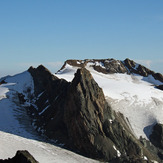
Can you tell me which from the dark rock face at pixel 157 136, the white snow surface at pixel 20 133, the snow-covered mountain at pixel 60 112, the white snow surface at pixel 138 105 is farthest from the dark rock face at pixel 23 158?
the dark rock face at pixel 157 136

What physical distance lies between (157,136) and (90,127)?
49.1 ft

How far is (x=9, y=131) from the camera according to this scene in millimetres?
42188

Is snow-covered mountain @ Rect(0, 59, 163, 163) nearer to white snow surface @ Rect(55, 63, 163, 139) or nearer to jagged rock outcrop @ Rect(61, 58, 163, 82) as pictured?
white snow surface @ Rect(55, 63, 163, 139)

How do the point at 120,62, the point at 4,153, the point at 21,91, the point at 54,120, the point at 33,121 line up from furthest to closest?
the point at 120,62
the point at 21,91
the point at 33,121
the point at 54,120
the point at 4,153

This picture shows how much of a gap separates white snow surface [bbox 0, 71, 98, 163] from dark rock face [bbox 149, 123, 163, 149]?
637 inches

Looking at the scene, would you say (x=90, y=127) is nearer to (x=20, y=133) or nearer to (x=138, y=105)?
(x=20, y=133)

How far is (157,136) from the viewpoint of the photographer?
1847 inches

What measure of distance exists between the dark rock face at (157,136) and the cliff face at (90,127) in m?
4.79

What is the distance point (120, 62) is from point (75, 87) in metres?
72.0

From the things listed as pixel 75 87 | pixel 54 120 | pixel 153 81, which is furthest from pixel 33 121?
pixel 153 81

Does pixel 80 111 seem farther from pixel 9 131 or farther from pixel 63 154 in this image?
pixel 9 131

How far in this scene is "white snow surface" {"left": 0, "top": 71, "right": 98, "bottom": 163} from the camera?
32.4 metres

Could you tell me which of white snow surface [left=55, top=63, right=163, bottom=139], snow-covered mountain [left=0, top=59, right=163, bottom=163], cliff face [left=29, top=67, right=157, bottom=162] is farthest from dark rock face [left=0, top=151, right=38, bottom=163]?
white snow surface [left=55, top=63, right=163, bottom=139]

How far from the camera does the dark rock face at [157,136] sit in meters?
45.9
